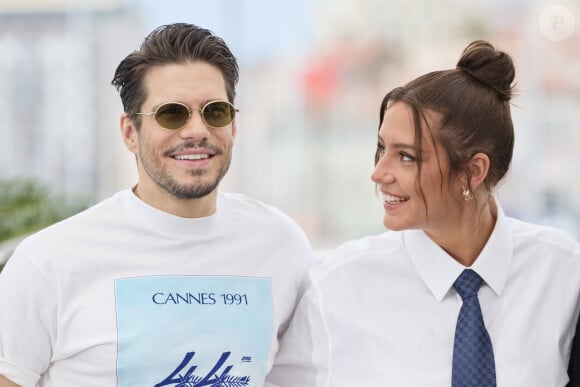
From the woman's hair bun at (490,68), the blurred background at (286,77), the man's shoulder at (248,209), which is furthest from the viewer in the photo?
the blurred background at (286,77)

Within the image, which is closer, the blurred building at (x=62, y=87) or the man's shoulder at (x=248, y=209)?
the man's shoulder at (x=248, y=209)

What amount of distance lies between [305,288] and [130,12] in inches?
233

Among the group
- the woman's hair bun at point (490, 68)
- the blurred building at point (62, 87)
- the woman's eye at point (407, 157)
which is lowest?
the blurred building at point (62, 87)

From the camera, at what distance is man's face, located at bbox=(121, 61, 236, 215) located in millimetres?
1817

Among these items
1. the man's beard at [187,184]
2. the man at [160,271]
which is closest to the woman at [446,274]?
the man at [160,271]

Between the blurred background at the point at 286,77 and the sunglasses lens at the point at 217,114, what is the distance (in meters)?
5.49

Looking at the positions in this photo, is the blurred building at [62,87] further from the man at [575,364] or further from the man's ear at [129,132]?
the man at [575,364]

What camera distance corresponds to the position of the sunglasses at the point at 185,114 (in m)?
1.81

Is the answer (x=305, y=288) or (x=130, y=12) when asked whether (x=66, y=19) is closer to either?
(x=130, y=12)

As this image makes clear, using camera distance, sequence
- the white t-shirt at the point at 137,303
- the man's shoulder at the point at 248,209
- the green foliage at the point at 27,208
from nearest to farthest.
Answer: the white t-shirt at the point at 137,303, the man's shoulder at the point at 248,209, the green foliage at the point at 27,208

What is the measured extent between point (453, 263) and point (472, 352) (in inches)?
7.5

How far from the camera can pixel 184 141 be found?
5.96 feet
